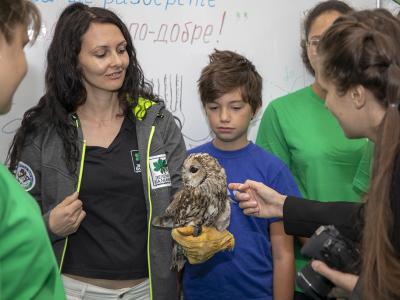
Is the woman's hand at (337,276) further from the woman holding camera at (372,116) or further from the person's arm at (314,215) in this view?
the person's arm at (314,215)

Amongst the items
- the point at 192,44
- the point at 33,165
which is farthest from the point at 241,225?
the point at 192,44

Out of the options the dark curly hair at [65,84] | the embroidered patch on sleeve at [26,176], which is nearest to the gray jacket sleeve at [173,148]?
the dark curly hair at [65,84]

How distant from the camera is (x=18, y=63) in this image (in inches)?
38.7

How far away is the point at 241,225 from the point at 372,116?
2.31 feet

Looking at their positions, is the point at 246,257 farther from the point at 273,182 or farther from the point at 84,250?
the point at 84,250

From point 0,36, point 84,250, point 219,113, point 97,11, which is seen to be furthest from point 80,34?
point 0,36

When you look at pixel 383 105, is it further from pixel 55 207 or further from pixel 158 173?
pixel 55 207

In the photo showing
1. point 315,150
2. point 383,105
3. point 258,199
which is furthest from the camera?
point 315,150

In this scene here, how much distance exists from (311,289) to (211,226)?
38cm

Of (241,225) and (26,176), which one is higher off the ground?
(26,176)

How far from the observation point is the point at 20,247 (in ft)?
2.98

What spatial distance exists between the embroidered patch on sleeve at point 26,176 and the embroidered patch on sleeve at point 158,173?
13.9 inches

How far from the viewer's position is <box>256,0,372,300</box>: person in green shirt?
1847mm

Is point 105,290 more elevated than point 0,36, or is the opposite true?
point 0,36
